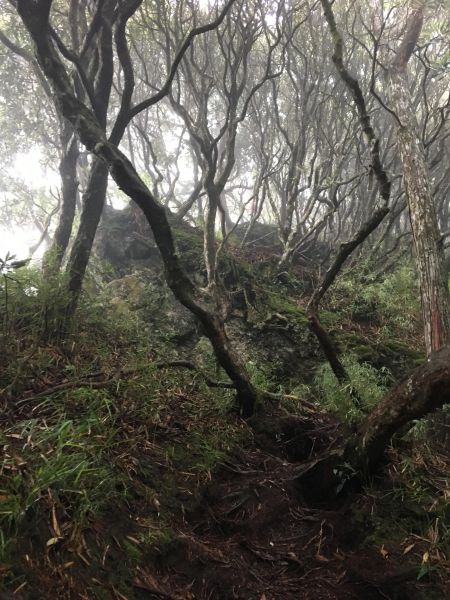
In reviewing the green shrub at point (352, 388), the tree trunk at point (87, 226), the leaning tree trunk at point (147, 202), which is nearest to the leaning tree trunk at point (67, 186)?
the tree trunk at point (87, 226)

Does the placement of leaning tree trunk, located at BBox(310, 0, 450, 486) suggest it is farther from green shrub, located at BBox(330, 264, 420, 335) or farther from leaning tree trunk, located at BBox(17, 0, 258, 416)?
green shrub, located at BBox(330, 264, 420, 335)

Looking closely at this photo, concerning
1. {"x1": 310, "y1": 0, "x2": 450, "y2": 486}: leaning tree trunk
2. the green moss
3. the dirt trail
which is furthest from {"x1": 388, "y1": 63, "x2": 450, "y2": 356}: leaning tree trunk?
the dirt trail

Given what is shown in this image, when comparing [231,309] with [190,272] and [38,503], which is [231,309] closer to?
[190,272]

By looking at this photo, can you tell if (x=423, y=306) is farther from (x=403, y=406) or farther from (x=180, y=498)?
(x=180, y=498)

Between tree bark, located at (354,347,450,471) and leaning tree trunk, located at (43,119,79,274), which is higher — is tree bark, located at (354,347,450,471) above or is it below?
below

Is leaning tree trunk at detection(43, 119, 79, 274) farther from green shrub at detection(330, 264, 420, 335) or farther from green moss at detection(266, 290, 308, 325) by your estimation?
green shrub at detection(330, 264, 420, 335)

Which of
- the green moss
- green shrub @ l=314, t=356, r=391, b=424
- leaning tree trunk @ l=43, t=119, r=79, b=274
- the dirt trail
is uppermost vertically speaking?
leaning tree trunk @ l=43, t=119, r=79, b=274

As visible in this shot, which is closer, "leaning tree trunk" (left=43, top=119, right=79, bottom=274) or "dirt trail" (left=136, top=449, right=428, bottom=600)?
"dirt trail" (left=136, top=449, right=428, bottom=600)

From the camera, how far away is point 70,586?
172cm

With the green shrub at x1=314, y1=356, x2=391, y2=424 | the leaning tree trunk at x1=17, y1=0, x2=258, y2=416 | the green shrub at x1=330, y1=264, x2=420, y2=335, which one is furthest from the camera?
the green shrub at x1=330, y1=264, x2=420, y2=335

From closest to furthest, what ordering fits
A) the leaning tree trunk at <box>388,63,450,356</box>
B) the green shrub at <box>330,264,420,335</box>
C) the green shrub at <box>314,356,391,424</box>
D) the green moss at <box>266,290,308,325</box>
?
the green shrub at <box>314,356,391,424</box>
the leaning tree trunk at <box>388,63,450,356</box>
the green moss at <box>266,290,308,325</box>
the green shrub at <box>330,264,420,335</box>

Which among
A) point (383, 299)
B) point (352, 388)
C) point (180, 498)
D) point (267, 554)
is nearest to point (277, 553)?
point (267, 554)

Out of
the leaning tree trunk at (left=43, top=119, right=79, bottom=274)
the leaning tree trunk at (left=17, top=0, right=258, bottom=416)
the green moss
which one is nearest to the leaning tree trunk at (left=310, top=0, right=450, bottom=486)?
the leaning tree trunk at (left=17, top=0, right=258, bottom=416)

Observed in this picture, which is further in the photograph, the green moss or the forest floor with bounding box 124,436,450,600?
the green moss
